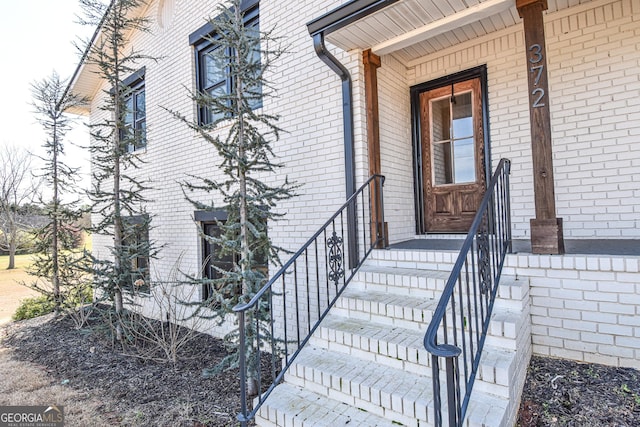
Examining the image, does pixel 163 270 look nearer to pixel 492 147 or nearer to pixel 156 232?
pixel 156 232

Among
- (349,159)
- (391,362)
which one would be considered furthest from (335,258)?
(391,362)

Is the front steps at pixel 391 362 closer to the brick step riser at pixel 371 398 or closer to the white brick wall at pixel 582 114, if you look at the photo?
the brick step riser at pixel 371 398

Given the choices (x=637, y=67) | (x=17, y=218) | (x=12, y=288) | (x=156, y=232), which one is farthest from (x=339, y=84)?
(x=17, y=218)

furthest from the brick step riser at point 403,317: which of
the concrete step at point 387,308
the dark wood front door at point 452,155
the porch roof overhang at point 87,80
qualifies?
the porch roof overhang at point 87,80

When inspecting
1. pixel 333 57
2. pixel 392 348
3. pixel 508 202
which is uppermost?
pixel 333 57

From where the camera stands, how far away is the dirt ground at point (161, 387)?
2223 millimetres

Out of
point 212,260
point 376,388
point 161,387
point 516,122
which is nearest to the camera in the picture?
point 376,388

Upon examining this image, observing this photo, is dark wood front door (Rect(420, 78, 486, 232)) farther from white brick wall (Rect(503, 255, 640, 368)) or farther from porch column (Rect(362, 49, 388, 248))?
white brick wall (Rect(503, 255, 640, 368))

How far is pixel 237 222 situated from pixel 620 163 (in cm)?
376

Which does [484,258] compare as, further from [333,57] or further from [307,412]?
[333,57]

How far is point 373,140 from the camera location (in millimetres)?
3701

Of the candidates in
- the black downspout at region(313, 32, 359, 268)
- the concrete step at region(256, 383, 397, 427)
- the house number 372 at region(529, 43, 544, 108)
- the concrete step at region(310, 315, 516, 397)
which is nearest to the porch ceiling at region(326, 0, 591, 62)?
the black downspout at region(313, 32, 359, 268)

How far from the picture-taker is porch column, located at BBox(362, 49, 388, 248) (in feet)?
12.0

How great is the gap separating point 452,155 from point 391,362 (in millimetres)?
2876
